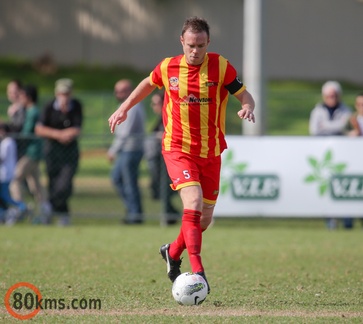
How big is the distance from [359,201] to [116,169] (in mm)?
3697

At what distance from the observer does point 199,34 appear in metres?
7.87

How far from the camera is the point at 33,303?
7.70 m

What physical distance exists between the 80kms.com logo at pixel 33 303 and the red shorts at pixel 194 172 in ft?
3.91

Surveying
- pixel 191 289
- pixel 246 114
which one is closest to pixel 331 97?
pixel 246 114

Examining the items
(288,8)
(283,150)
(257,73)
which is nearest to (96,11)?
(288,8)

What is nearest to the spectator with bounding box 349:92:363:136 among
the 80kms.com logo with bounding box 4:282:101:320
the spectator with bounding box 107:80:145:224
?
the spectator with bounding box 107:80:145:224

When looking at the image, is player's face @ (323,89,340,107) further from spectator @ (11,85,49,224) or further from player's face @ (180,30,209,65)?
player's face @ (180,30,209,65)

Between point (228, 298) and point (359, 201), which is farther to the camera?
point (359, 201)

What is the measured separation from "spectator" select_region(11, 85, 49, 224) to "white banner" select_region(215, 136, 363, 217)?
3.00 metres

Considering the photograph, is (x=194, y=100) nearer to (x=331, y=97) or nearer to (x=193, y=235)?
(x=193, y=235)

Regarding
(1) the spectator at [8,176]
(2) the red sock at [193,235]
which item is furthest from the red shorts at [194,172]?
(1) the spectator at [8,176]

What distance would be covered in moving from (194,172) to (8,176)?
734 centimetres

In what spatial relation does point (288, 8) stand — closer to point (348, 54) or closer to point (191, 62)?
point (348, 54)

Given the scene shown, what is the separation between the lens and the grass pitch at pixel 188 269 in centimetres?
732
